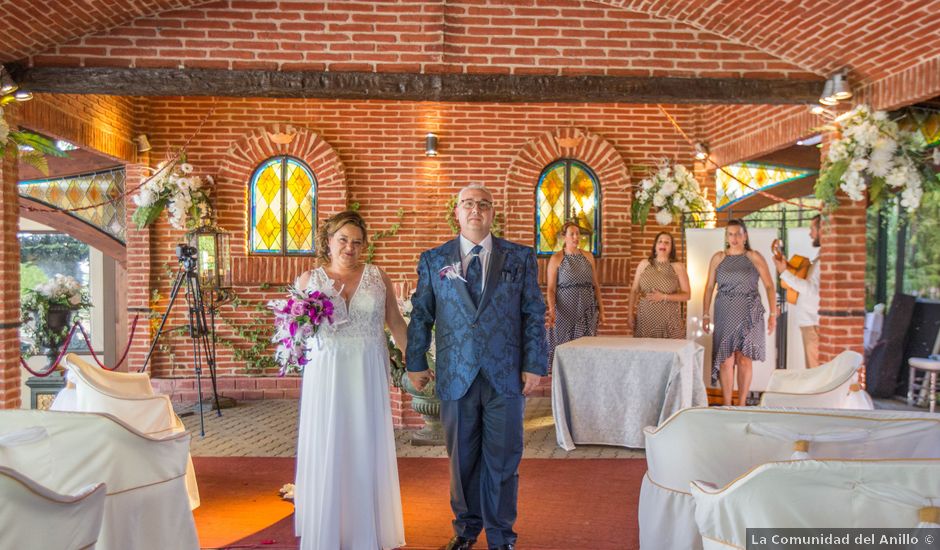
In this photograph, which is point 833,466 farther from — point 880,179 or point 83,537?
point 880,179

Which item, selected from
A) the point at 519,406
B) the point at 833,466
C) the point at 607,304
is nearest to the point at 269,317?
the point at 607,304

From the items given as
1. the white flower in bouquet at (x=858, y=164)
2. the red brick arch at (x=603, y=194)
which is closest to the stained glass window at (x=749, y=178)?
the red brick arch at (x=603, y=194)

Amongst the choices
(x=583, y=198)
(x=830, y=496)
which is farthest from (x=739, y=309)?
(x=830, y=496)

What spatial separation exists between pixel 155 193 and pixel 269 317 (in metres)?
1.85

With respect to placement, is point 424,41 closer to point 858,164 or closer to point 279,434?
point 858,164

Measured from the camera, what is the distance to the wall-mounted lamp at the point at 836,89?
5953 millimetres

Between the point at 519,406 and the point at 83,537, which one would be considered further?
the point at 519,406

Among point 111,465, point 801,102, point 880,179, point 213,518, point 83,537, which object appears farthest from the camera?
point 801,102

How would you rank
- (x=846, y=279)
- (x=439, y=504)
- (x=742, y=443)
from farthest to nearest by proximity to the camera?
(x=846, y=279) < (x=439, y=504) < (x=742, y=443)

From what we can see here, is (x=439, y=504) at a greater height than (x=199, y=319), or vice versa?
(x=199, y=319)

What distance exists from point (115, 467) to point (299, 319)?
985 mm

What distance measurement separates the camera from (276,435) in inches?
261

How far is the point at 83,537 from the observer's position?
89.9 inches

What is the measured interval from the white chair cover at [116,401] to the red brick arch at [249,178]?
3979mm
